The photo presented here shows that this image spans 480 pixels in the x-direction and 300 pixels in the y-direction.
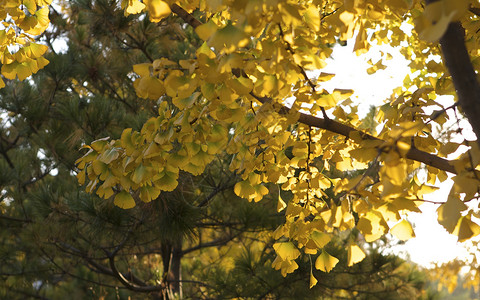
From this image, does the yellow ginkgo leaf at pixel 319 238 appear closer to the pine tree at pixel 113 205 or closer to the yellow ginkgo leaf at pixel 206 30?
the yellow ginkgo leaf at pixel 206 30

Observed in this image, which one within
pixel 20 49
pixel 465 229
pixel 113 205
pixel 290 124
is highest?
pixel 113 205

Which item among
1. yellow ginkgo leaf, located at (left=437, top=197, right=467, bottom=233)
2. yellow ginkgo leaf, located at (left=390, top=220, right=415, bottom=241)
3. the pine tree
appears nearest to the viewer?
yellow ginkgo leaf, located at (left=437, top=197, right=467, bottom=233)

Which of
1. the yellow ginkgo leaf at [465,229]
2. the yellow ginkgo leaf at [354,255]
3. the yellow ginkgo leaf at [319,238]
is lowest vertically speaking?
the yellow ginkgo leaf at [465,229]

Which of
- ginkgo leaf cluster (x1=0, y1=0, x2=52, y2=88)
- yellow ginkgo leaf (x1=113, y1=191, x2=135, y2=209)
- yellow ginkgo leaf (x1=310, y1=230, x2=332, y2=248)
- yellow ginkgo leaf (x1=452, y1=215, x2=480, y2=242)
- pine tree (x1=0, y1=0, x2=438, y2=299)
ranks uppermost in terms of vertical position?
pine tree (x1=0, y1=0, x2=438, y2=299)

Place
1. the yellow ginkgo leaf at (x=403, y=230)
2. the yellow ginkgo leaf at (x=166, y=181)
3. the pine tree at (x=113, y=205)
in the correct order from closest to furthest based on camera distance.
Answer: the yellow ginkgo leaf at (x=403, y=230) → the yellow ginkgo leaf at (x=166, y=181) → the pine tree at (x=113, y=205)

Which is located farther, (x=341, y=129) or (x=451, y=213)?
(x=341, y=129)

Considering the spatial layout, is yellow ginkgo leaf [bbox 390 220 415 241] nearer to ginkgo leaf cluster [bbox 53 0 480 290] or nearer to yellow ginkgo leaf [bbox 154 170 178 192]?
ginkgo leaf cluster [bbox 53 0 480 290]

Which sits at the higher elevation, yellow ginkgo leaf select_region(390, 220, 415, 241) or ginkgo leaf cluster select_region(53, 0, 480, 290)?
ginkgo leaf cluster select_region(53, 0, 480, 290)

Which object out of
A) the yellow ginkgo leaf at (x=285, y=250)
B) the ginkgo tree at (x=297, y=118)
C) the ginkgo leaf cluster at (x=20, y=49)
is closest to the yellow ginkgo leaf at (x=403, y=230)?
the ginkgo tree at (x=297, y=118)

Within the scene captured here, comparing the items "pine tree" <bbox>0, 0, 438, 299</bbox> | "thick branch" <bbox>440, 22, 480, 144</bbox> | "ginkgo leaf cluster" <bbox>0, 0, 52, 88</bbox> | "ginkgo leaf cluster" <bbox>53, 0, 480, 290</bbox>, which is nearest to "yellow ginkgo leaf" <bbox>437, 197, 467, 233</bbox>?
"ginkgo leaf cluster" <bbox>53, 0, 480, 290</bbox>

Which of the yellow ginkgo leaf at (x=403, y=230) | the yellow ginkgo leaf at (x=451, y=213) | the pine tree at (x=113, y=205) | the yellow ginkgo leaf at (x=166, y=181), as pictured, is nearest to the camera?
the yellow ginkgo leaf at (x=451, y=213)

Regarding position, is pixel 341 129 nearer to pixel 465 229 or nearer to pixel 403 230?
pixel 403 230

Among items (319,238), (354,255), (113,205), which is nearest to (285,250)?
(319,238)

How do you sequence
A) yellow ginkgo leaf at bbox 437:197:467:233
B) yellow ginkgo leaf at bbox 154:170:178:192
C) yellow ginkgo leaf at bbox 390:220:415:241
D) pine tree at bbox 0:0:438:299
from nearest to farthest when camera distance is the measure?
1. yellow ginkgo leaf at bbox 437:197:467:233
2. yellow ginkgo leaf at bbox 390:220:415:241
3. yellow ginkgo leaf at bbox 154:170:178:192
4. pine tree at bbox 0:0:438:299
